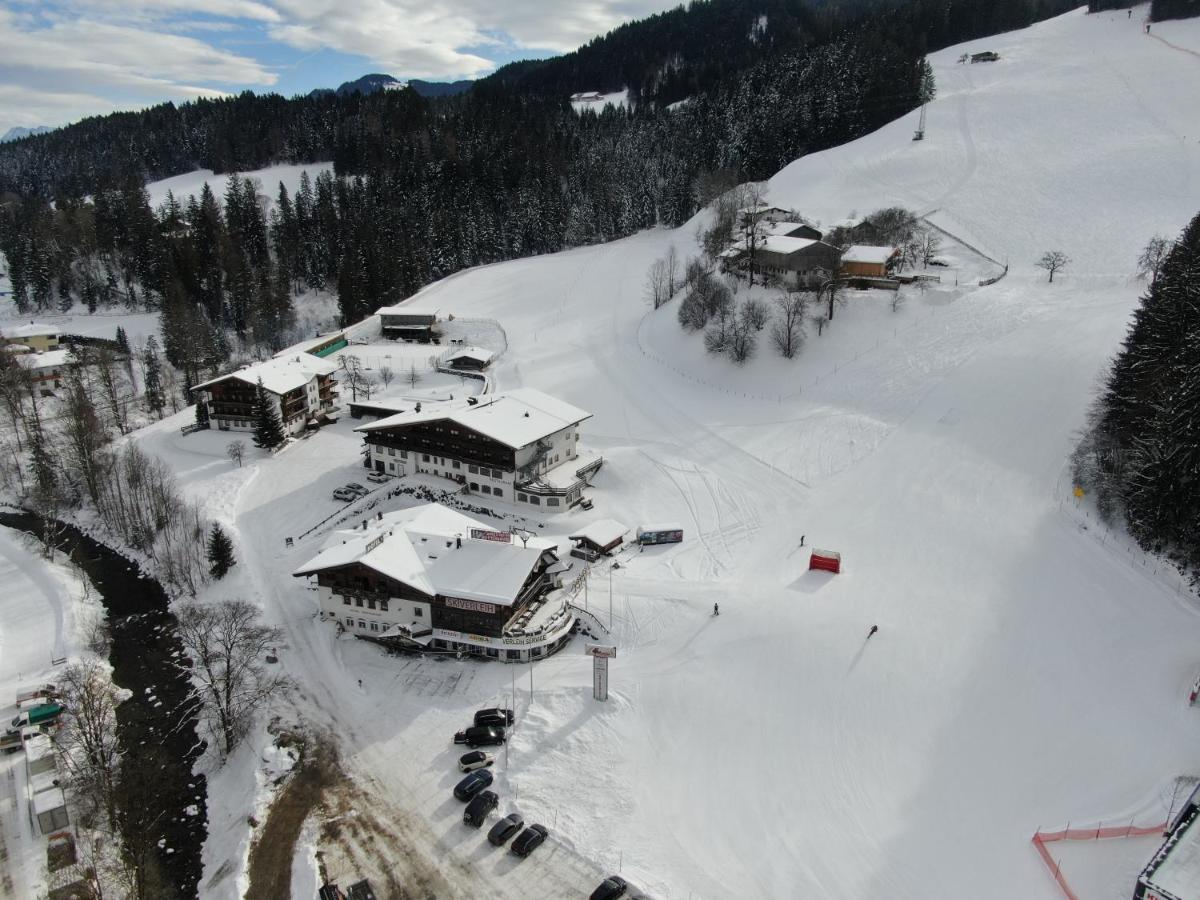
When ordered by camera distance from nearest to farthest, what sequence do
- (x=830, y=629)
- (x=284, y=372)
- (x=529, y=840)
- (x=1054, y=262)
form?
(x=529, y=840) < (x=830, y=629) < (x=284, y=372) < (x=1054, y=262)

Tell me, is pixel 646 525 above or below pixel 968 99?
below

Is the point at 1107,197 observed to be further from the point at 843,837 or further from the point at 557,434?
the point at 843,837

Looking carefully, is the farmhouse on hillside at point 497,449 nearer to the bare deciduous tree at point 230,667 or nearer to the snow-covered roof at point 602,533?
the snow-covered roof at point 602,533

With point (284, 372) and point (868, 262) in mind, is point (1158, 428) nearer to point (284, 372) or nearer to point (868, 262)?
point (868, 262)

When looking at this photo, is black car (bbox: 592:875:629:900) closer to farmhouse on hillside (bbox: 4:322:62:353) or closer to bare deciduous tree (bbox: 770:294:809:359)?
bare deciduous tree (bbox: 770:294:809:359)

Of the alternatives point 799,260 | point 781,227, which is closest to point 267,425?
point 799,260

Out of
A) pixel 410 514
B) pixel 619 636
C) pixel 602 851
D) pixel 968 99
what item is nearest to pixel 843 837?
pixel 602 851

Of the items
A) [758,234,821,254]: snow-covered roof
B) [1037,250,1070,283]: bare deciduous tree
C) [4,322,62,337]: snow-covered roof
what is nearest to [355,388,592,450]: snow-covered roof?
[758,234,821,254]: snow-covered roof
